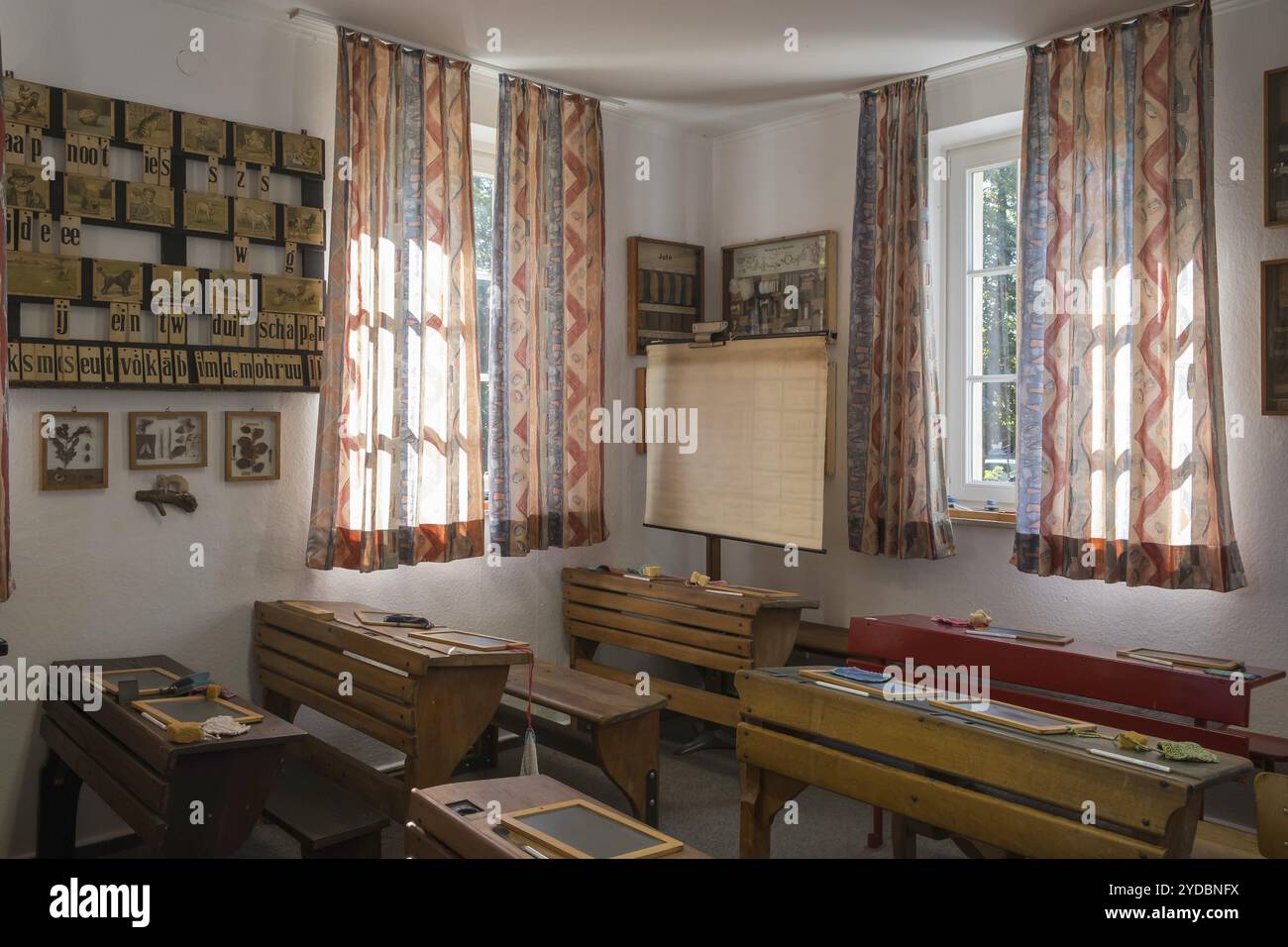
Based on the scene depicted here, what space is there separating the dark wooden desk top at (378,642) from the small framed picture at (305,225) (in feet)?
4.58

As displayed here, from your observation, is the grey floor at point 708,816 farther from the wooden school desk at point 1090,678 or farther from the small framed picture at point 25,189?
the small framed picture at point 25,189

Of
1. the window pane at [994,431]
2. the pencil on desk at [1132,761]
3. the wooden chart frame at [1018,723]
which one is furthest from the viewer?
the window pane at [994,431]

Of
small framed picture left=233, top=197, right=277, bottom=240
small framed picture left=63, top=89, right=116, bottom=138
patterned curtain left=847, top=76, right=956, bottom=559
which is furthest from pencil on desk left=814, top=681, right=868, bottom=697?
small framed picture left=63, top=89, right=116, bottom=138

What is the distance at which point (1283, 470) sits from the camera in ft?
12.0

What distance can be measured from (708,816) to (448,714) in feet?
4.20

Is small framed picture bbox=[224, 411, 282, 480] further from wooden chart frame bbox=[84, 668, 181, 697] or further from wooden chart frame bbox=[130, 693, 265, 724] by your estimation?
wooden chart frame bbox=[130, 693, 265, 724]

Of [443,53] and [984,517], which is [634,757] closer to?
[984,517]

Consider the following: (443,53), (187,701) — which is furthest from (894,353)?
(187,701)

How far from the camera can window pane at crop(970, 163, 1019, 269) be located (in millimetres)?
4613

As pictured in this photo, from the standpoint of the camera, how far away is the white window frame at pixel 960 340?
4.75 meters

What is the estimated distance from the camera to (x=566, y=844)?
2148mm

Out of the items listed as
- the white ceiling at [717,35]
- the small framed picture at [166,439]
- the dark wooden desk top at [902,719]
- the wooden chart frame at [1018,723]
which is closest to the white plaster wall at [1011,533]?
the white ceiling at [717,35]

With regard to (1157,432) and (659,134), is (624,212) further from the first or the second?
(1157,432)
